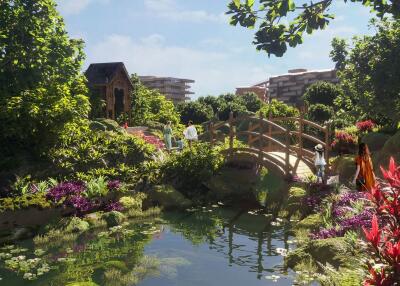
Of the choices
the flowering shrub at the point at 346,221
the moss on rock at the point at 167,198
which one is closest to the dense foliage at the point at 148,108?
the moss on rock at the point at 167,198

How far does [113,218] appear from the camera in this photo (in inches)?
525

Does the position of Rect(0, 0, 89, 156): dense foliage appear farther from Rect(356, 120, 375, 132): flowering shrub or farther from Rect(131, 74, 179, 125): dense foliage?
Rect(131, 74, 179, 125): dense foliage

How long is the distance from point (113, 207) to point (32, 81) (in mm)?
5534

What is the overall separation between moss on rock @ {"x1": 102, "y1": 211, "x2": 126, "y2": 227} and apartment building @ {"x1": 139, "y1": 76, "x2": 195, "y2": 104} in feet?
207

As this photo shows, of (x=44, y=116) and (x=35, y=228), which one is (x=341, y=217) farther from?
(x=44, y=116)

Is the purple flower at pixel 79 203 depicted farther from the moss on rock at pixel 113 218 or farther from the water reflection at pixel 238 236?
the water reflection at pixel 238 236

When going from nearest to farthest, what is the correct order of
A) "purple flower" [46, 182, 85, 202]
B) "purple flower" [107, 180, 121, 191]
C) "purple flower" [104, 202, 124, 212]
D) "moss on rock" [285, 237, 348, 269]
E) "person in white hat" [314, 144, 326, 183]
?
"moss on rock" [285, 237, 348, 269], "purple flower" [46, 182, 85, 202], "person in white hat" [314, 144, 326, 183], "purple flower" [104, 202, 124, 212], "purple flower" [107, 180, 121, 191]

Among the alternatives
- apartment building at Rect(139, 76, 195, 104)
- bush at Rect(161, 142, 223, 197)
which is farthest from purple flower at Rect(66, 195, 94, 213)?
apartment building at Rect(139, 76, 195, 104)

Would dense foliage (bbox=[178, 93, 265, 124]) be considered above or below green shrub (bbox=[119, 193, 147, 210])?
above

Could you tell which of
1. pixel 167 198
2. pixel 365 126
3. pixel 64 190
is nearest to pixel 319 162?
pixel 167 198

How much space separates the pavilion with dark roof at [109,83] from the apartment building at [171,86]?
144 feet

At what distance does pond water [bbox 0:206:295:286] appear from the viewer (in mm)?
8891

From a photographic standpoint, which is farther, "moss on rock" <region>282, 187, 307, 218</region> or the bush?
the bush

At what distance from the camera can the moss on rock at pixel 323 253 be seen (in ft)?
25.3
